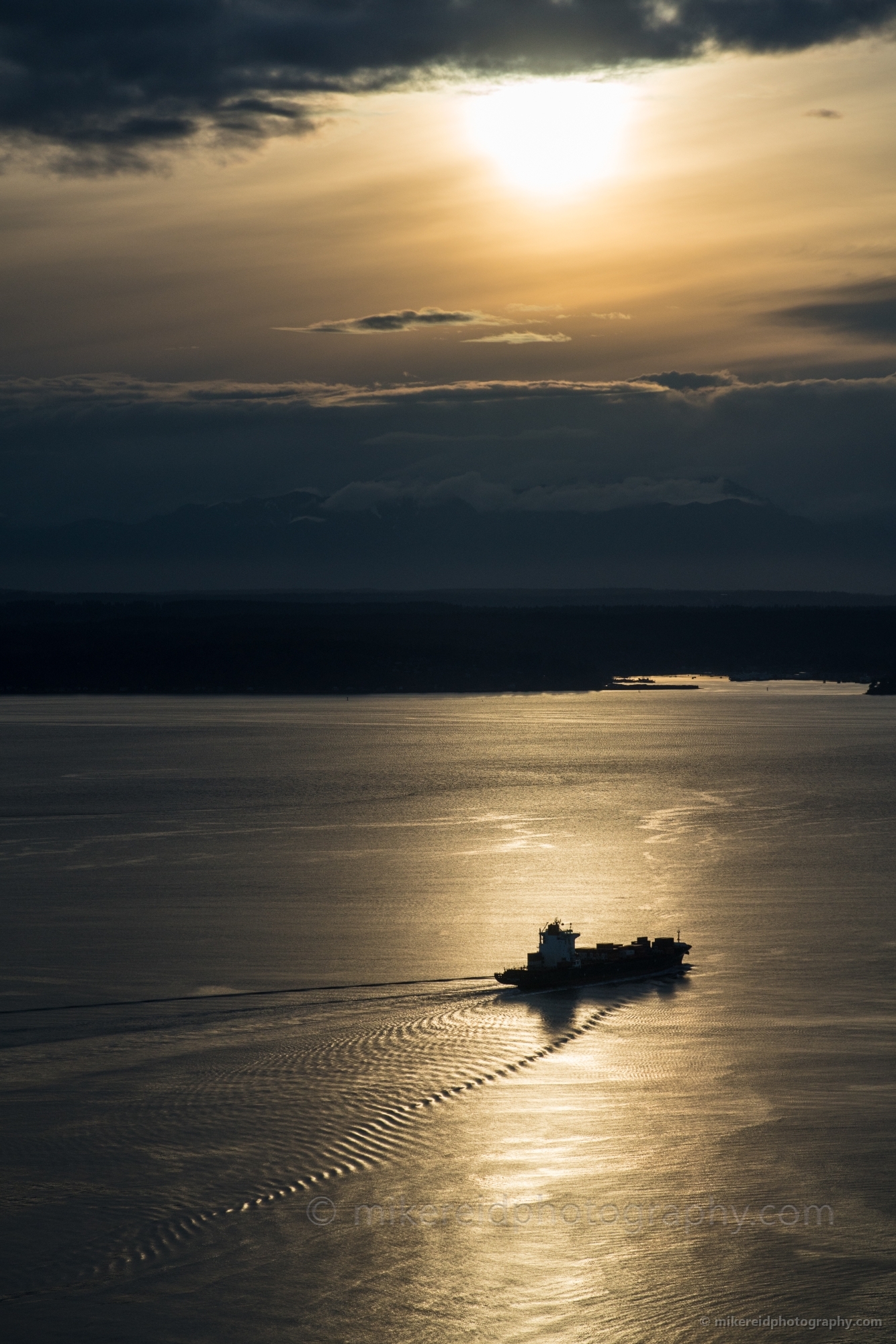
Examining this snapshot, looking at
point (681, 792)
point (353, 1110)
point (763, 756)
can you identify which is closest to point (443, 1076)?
point (353, 1110)

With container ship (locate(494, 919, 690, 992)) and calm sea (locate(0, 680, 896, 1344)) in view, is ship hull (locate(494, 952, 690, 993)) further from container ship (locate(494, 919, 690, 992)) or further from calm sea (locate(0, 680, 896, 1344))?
calm sea (locate(0, 680, 896, 1344))

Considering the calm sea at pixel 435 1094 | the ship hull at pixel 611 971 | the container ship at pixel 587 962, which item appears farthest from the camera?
the ship hull at pixel 611 971

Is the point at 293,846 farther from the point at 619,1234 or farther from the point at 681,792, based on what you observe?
the point at 619,1234

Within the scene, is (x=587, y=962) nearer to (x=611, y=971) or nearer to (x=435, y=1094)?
(x=611, y=971)

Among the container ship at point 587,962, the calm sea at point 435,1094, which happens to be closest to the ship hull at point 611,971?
the container ship at point 587,962

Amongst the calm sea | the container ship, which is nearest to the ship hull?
the container ship

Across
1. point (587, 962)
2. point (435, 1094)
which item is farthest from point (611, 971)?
point (435, 1094)

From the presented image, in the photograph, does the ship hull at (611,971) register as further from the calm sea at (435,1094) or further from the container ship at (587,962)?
the calm sea at (435,1094)
